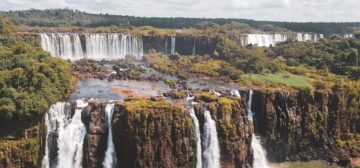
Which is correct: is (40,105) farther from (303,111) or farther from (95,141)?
(303,111)

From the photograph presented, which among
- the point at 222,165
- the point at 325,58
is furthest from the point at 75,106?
the point at 325,58

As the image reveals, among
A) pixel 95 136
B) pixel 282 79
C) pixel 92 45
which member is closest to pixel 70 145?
pixel 95 136

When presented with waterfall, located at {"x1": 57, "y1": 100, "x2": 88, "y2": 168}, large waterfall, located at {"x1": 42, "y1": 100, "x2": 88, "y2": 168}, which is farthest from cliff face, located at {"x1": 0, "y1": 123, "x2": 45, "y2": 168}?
waterfall, located at {"x1": 57, "y1": 100, "x2": 88, "y2": 168}

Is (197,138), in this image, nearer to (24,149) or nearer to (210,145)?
(210,145)

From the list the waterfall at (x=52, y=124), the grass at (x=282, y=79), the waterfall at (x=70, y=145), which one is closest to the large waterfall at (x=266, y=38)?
the grass at (x=282, y=79)

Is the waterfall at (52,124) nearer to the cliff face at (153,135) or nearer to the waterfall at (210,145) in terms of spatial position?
the cliff face at (153,135)

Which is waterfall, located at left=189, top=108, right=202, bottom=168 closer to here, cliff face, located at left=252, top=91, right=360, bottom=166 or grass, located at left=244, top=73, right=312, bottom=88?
cliff face, located at left=252, top=91, right=360, bottom=166

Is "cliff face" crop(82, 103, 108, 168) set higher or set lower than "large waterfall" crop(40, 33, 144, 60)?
lower
